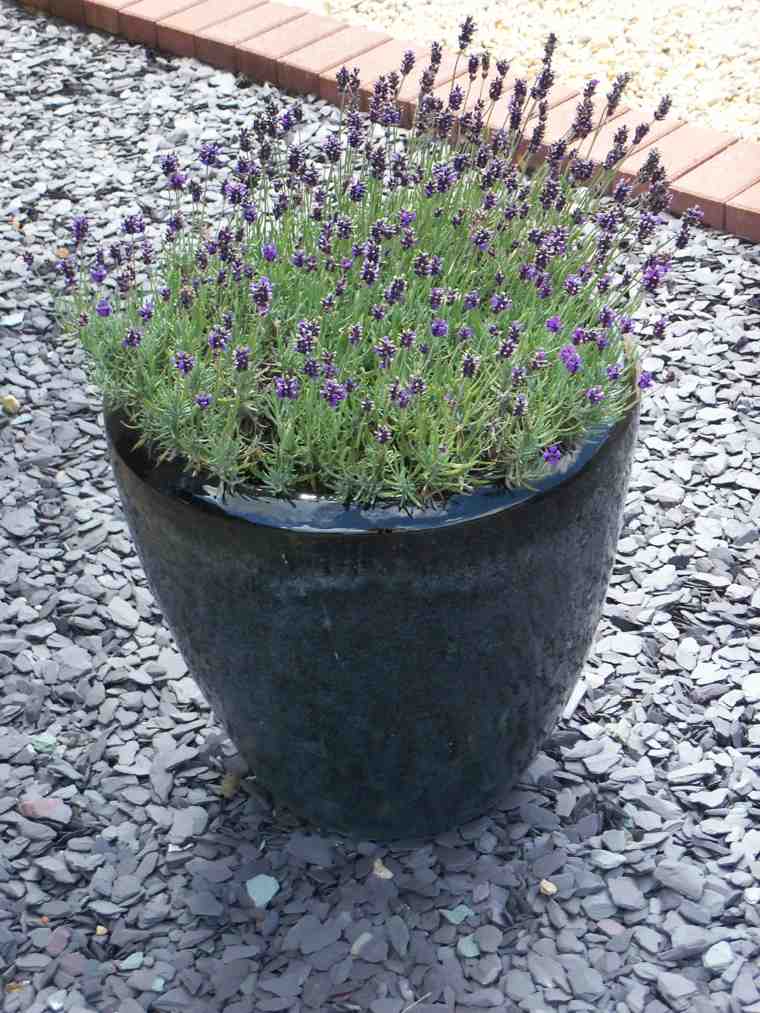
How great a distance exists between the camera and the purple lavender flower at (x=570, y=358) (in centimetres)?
197

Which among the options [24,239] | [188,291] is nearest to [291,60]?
[24,239]

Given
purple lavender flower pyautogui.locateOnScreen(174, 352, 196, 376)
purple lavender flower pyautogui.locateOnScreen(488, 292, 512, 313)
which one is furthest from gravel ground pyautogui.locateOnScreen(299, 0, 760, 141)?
purple lavender flower pyautogui.locateOnScreen(174, 352, 196, 376)

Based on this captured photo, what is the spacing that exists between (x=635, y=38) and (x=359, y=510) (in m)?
3.93

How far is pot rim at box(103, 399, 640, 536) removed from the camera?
1904mm

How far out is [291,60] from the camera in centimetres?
500

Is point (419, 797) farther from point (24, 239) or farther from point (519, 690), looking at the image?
point (24, 239)

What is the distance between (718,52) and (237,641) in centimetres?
389

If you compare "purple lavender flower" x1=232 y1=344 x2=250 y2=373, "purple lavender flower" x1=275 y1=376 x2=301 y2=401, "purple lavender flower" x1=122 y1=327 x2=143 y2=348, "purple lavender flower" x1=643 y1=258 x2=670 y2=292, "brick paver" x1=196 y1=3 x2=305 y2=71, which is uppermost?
"purple lavender flower" x1=643 y1=258 x2=670 y2=292

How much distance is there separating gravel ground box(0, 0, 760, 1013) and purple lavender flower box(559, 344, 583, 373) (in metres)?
0.95

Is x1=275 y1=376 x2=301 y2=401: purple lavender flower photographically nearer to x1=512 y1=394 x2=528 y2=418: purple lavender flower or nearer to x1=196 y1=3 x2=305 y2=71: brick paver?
x1=512 y1=394 x2=528 y2=418: purple lavender flower

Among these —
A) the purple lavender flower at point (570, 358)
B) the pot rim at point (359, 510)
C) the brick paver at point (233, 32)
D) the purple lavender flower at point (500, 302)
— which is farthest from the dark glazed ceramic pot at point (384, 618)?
the brick paver at point (233, 32)

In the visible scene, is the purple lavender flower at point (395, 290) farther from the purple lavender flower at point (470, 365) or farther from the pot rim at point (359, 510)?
the pot rim at point (359, 510)

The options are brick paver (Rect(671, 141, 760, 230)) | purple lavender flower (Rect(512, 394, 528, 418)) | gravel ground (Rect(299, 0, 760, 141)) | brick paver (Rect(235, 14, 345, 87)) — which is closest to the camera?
purple lavender flower (Rect(512, 394, 528, 418))

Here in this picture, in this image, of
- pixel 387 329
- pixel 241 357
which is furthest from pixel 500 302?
pixel 241 357
